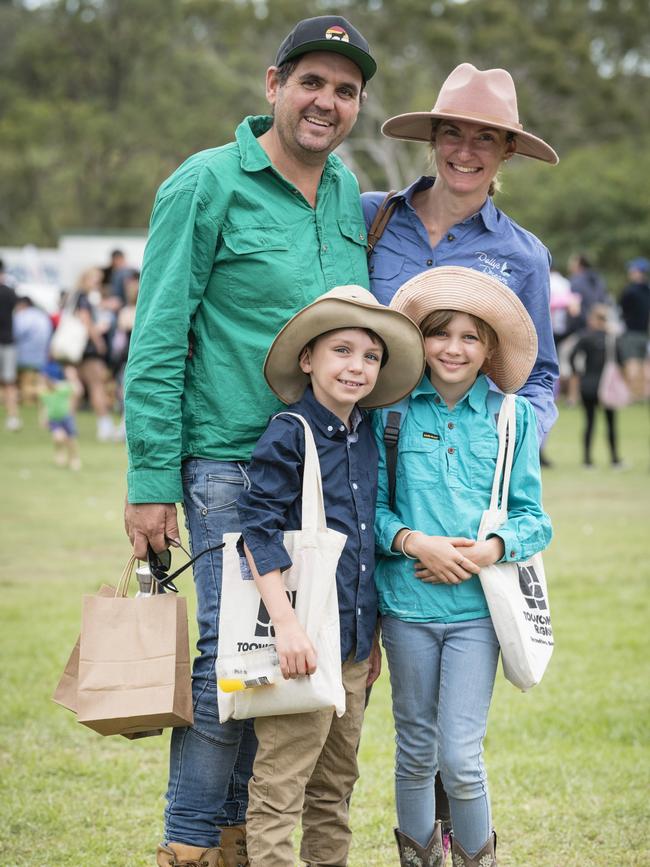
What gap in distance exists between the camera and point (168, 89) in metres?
44.8

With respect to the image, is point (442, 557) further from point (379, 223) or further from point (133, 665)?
point (379, 223)

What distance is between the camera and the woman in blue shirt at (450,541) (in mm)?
3469

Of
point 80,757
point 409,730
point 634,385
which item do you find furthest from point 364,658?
point 634,385

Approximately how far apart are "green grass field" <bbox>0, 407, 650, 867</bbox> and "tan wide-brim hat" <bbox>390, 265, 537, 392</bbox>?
1.77m

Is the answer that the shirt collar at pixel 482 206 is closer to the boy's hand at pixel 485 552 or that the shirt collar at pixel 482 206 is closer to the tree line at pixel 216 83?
the boy's hand at pixel 485 552

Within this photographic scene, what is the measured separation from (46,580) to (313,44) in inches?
223

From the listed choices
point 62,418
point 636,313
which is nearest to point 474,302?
point 62,418

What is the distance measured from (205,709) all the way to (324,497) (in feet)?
2.28

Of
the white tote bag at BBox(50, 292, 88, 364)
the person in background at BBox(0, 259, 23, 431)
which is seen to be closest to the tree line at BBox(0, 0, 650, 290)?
the person in background at BBox(0, 259, 23, 431)

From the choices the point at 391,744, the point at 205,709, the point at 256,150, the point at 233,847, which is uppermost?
the point at 256,150

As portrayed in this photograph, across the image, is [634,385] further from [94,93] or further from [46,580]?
[94,93]

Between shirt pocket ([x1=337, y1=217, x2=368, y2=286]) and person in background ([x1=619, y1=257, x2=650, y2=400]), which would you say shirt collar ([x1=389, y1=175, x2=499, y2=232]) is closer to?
shirt pocket ([x1=337, y1=217, x2=368, y2=286])

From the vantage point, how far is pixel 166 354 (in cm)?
345

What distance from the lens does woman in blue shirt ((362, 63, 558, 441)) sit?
3.82 m
